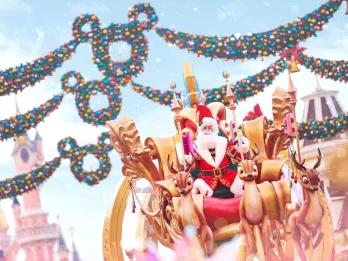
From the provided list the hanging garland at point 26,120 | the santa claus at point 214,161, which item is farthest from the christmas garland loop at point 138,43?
the santa claus at point 214,161

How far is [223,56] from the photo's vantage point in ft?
30.5

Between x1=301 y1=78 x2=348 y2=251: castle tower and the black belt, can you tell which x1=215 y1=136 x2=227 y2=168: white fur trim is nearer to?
the black belt

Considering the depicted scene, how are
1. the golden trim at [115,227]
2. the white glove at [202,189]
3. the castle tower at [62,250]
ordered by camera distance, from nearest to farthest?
the white glove at [202,189] → the golden trim at [115,227] → the castle tower at [62,250]

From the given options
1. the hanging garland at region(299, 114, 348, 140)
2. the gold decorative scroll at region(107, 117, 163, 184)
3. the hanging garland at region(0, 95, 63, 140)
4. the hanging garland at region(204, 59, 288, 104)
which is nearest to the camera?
the gold decorative scroll at region(107, 117, 163, 184)

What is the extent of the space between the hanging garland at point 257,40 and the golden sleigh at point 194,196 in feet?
14.2

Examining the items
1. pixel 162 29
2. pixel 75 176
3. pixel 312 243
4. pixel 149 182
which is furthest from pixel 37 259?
pixel 312 243

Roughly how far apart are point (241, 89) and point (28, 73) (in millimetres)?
2690

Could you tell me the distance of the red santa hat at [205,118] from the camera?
472cm

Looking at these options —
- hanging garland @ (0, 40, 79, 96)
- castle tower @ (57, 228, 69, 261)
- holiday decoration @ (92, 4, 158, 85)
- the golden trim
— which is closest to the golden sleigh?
the golden trim

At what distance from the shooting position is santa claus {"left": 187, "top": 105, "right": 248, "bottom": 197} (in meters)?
4.63

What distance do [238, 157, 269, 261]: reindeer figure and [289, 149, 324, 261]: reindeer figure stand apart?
0.17 m

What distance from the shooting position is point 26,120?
31.1 feet

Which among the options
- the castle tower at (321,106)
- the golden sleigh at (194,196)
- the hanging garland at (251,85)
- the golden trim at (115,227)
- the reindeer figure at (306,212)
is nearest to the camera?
the reindeer figure at (306,212)

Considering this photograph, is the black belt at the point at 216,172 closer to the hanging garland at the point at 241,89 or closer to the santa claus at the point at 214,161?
the santa claus at the point at 214,161
